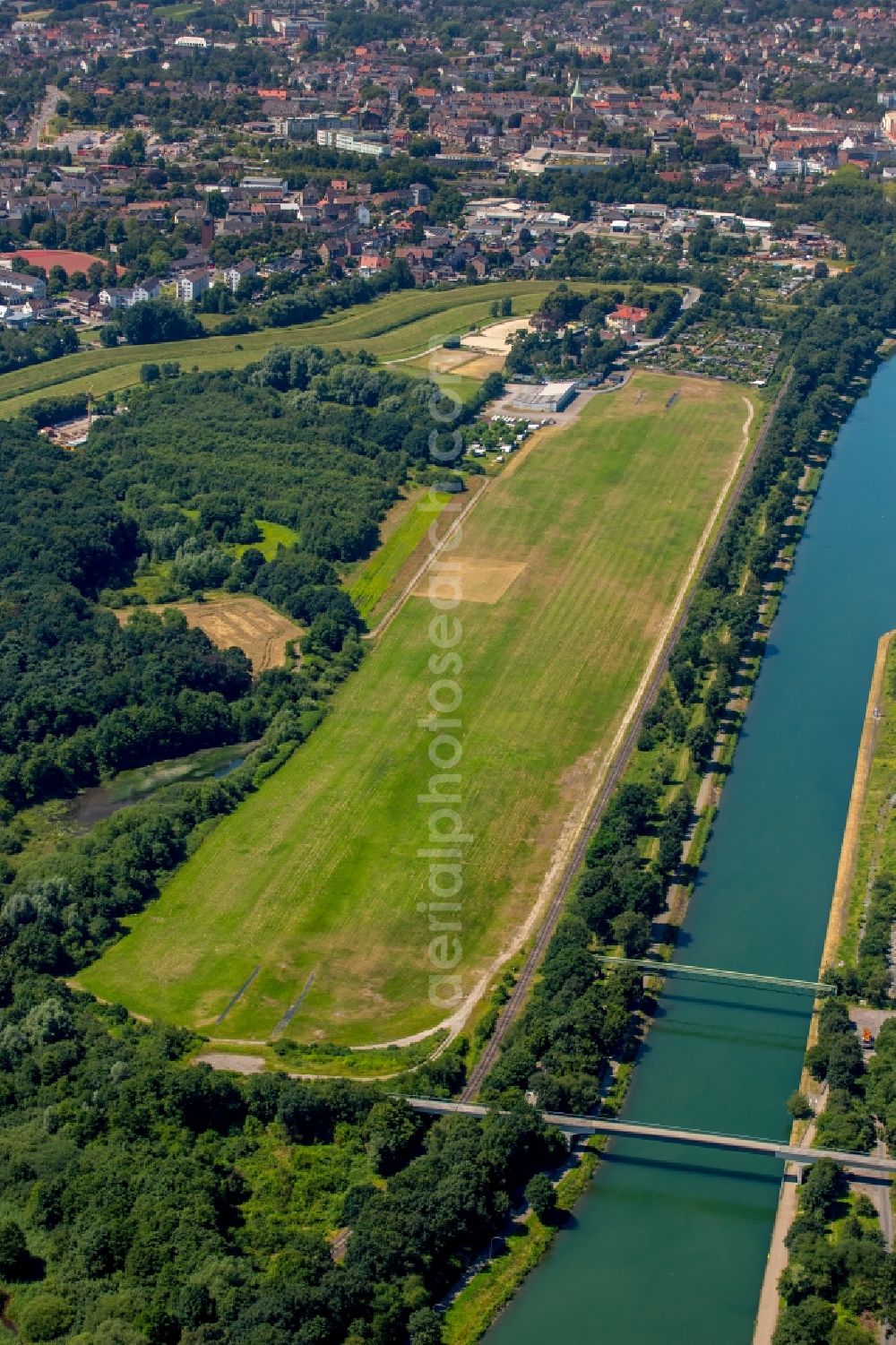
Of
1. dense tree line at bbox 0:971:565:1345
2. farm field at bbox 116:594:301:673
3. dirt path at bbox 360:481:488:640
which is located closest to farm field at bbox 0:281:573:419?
dirt path at bbox 360:481:488:640

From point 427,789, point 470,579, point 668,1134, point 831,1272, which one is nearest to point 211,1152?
point 668,1134

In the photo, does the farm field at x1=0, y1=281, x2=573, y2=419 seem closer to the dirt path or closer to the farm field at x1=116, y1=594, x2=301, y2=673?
the dirt path

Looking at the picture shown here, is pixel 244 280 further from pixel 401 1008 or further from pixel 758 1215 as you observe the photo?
pixel 758 1215

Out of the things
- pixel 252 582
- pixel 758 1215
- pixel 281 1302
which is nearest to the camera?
pixel 281 1302

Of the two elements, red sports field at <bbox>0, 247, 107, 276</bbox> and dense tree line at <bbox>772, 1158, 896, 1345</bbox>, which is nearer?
dense tree line at <bbox>772, 1158, 896, 1345</bbox>

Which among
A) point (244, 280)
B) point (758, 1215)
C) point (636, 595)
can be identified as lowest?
point (758, 1215)

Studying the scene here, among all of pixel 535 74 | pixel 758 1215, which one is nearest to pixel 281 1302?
pixel 758 1215

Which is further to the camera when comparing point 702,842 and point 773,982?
point 702,842
